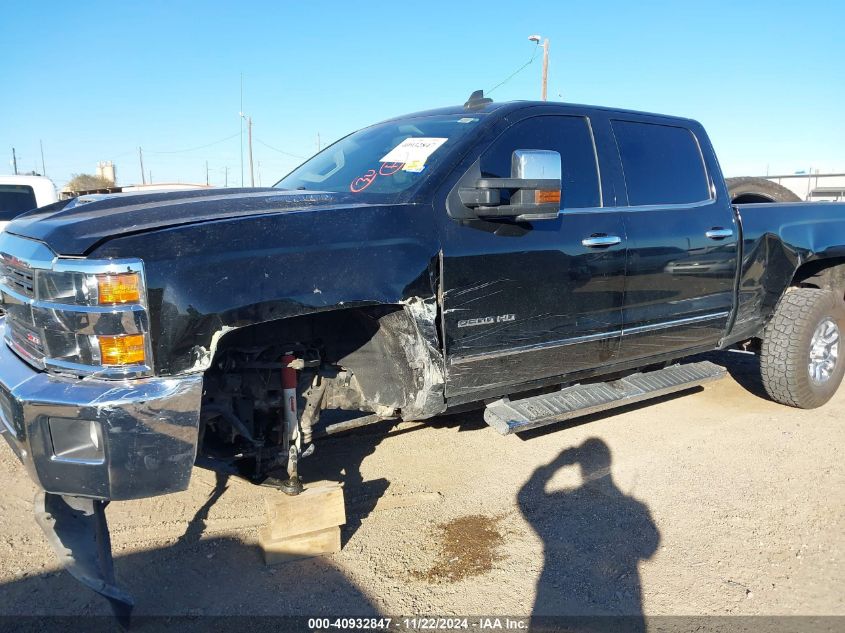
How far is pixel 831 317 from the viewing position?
4.91 m

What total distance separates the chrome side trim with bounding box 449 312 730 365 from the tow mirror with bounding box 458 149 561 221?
2.22 ft

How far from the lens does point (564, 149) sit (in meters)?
3.55

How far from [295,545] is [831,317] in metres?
4.41

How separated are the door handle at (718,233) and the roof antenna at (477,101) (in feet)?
5.44

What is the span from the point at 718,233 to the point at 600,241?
1165 millimetres

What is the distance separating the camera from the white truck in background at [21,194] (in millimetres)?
8078

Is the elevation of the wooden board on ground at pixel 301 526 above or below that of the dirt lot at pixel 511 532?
above

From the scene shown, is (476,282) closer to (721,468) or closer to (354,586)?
(354,586)

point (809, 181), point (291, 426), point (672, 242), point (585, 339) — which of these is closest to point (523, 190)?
point (585, 339)

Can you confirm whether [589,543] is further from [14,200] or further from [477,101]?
[14,200]

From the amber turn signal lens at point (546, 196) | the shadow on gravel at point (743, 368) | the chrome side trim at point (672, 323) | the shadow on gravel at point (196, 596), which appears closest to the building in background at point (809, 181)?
the shadow on gravel at point (743, 368)

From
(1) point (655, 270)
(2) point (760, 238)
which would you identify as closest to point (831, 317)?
(2) point (760, 238)

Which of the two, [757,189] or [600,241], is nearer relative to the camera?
[600,241]

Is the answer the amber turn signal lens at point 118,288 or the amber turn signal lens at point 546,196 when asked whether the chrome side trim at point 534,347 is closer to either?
the amber turn signal lens at point 546,196
